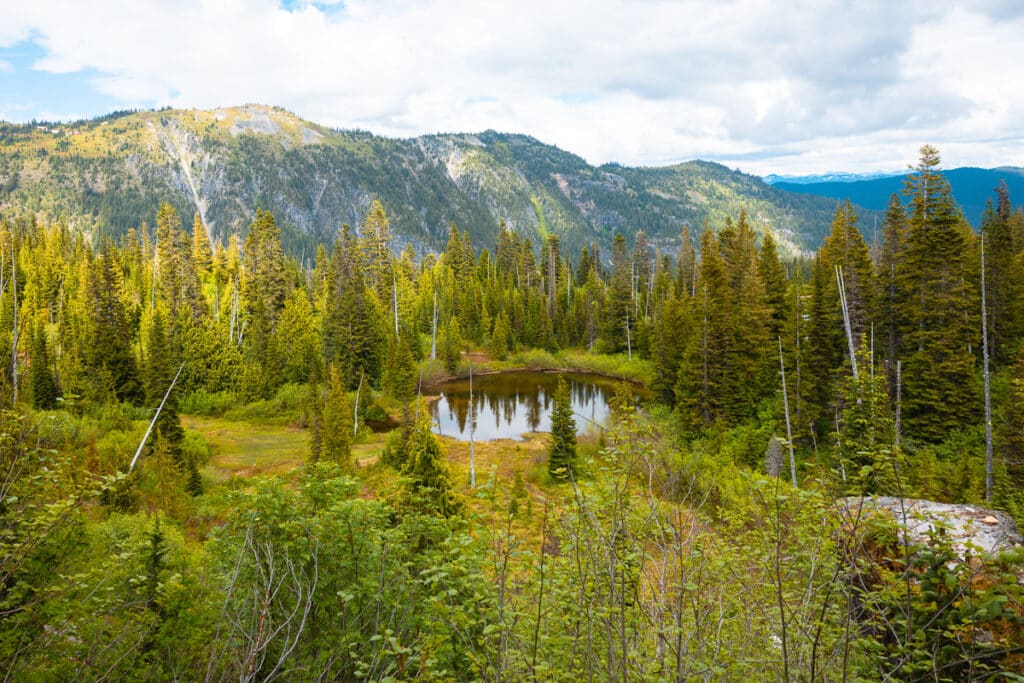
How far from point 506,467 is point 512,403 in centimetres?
2018

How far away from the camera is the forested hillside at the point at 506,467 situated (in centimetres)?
456

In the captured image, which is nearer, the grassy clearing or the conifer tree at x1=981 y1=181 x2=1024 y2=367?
the conifer tree at x1=981 y1=181 x2=1024 y2=367

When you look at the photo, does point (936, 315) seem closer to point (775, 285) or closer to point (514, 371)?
point (775, 285)

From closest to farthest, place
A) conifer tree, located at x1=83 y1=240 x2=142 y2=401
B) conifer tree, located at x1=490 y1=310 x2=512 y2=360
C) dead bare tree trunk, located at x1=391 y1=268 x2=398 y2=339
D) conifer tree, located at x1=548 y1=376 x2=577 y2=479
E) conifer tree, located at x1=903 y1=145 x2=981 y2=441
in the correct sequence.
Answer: conifer tree, located at x1=903 y1=145 x2=981 y2=441
conifer tree, located at x1=548 y1=376 x2=577 y2=479
conifer tree, located at x1=83 y1=240 x2=142 y2=401
dead bare tree trunk, located at x1=391 y1=268 x2=398 y2=339
conifer tree, located at x1=490 y1=310 x2=512 y2=360

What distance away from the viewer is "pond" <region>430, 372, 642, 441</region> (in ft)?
143

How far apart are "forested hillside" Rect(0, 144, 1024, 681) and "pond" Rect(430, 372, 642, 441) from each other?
132 inches

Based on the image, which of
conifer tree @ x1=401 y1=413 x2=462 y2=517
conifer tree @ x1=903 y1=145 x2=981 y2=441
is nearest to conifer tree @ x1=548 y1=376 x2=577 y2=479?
conifer tree @ x1=401 y1=413 x2=462 y2=517

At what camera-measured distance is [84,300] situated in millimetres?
46156

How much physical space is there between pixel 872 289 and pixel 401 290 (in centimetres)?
4983

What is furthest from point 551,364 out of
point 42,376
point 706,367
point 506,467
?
point 42,376

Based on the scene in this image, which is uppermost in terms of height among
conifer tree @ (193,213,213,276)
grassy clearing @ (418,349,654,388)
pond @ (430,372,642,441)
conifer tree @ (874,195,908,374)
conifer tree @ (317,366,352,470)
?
conifer tree @ (193,213,213,276)

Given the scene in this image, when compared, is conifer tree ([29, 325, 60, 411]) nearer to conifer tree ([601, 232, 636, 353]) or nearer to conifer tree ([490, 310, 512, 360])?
conifer tree ([490, 310, 512, 360])

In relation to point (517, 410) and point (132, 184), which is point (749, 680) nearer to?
point (517, 410)

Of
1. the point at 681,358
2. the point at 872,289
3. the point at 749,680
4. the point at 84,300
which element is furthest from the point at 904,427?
the point at 84,300
